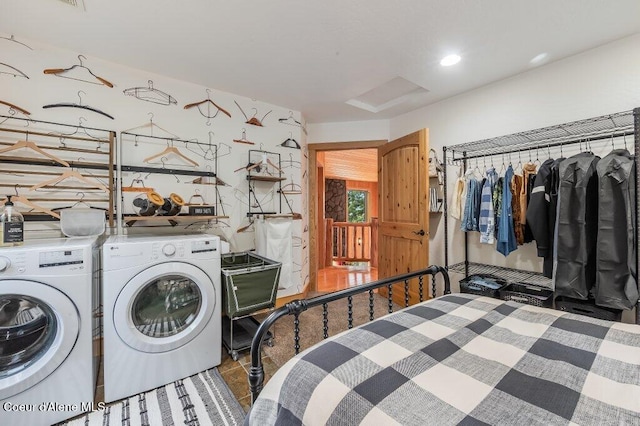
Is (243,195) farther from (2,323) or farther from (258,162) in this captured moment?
(2,323)

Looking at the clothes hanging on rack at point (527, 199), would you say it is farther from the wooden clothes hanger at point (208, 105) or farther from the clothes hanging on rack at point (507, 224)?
the wooden clothes hanger at point (208, 105)

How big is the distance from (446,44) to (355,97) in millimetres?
1103

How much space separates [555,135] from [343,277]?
340 cm

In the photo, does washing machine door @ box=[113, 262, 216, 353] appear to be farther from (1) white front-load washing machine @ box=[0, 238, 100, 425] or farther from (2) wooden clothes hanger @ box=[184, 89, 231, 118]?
(2) wooden clothes hanger @ box=[184, 89, 231, 118]

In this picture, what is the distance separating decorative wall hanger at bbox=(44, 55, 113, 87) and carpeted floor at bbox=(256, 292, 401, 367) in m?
2.45

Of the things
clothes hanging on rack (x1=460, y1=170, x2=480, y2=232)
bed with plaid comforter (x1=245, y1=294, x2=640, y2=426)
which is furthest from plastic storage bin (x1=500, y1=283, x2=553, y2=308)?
bed with plaid comforter (x1=245, y1=294, x2=640, y2=426)

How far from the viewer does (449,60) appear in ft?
7.25

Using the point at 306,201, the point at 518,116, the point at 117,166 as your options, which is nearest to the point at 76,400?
the point at 117,166

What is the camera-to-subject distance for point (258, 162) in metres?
2.94

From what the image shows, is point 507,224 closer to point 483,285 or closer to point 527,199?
point 527,199

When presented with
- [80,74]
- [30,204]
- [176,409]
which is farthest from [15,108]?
[176,409]

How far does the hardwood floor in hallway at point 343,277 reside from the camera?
4.16m

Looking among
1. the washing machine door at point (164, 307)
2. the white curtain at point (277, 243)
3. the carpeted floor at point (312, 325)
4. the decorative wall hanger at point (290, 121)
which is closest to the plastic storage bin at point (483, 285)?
the carpeted floor at point (312, 325)

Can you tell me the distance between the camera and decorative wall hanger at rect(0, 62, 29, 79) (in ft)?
6.05
